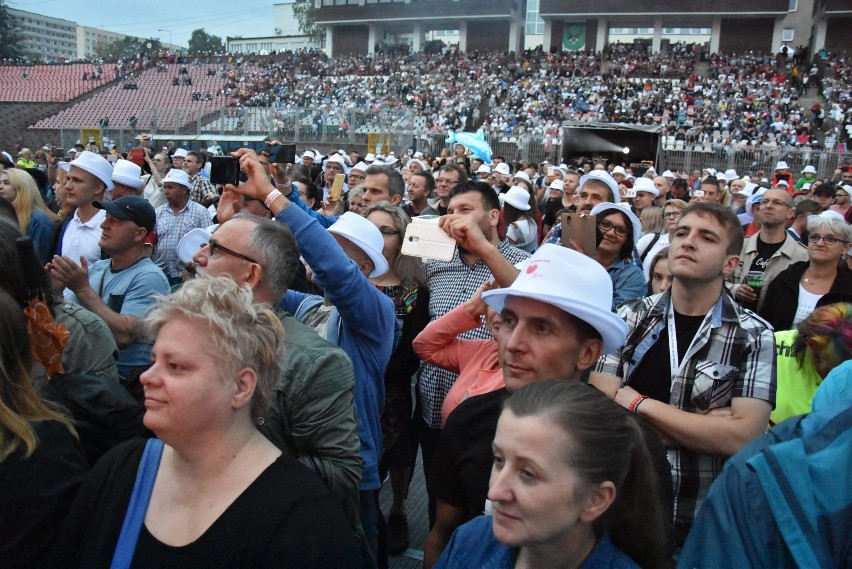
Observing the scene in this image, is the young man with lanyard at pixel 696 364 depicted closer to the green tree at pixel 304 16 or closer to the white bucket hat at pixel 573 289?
the white bucket hat at pixel 573 289

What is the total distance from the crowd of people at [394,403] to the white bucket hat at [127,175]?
2524mm

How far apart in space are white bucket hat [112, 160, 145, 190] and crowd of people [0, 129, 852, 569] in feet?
8.28

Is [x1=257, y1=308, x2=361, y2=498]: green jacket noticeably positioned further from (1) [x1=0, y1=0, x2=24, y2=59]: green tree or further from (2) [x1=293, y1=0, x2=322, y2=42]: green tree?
(2) [x1=293, y1=0, x2=322, y2=42]: green tree

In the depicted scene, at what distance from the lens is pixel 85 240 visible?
4980 millimetres

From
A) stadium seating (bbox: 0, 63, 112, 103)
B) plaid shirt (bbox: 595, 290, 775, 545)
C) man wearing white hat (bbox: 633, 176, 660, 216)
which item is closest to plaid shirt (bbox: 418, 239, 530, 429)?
plaid shirt (bbox: 595, 290, 775, 545)

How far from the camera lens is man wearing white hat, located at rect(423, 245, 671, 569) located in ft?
6.81

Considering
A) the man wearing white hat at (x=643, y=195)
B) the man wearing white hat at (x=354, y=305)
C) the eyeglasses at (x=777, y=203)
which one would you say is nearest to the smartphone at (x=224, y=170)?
the man wearing white hat at (x=354, y=305)

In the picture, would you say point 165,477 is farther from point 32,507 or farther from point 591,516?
point 591,516

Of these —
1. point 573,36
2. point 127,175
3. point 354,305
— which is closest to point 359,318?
point 354,305

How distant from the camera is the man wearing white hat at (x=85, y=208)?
497cm

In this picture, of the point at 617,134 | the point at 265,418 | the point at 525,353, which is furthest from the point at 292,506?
the point at 617,134

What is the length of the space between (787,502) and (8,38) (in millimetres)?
78595

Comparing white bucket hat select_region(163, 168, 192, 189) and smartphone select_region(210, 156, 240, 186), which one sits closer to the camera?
smartphone select_region(210, 156, 240, 186)

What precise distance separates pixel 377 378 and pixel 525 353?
1052 mm
